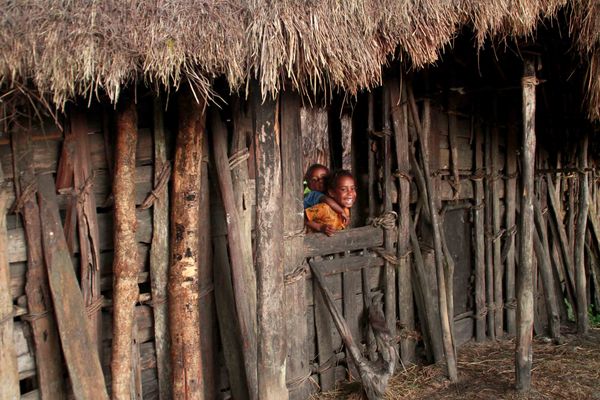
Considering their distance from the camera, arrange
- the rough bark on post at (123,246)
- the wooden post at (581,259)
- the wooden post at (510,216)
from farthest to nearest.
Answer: the wooden post at (581,259) → the wooden post at (510,216) → the rough bark on post at (123,246)

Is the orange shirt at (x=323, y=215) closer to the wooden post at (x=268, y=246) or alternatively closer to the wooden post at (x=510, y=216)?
the wooden post at (x=268, y=246)

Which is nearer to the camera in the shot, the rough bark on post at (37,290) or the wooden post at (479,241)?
the rough bark on post at (37,290)

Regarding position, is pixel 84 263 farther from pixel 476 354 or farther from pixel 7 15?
pixel 476 354

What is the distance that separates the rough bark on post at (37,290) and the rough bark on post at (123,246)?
314 mm

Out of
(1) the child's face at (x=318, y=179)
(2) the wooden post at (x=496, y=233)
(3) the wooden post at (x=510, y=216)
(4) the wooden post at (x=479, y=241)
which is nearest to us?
(1) the child's face at (x=318, y=179)

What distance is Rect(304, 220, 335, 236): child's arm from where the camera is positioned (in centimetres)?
445

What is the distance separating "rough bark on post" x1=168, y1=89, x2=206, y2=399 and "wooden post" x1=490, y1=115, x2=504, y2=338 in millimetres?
3314

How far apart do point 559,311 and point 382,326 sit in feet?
9.75

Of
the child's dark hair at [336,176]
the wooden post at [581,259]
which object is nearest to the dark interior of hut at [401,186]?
the wooden post at [581,259]

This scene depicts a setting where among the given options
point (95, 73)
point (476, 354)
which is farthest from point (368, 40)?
point (476, 354)

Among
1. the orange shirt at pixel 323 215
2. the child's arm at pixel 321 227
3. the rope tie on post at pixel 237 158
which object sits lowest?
the child's arm at pixel 321 227

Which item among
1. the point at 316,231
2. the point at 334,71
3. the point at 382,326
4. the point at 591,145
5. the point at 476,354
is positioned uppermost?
the point at 334,71

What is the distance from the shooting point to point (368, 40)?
339 centimetres

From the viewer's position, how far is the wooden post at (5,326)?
10.2 ft
